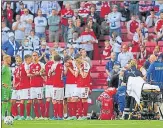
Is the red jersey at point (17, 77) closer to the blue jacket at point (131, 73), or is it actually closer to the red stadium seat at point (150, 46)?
the blue jacket at point (131, 73)

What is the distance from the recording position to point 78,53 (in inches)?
717

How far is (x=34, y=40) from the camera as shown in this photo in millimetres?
19531

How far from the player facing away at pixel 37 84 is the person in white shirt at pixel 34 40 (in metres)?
1.96


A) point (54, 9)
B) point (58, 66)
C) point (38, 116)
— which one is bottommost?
point (38, 116)

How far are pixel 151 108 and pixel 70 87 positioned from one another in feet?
6.89

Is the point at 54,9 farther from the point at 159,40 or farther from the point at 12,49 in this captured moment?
the point at 159,40

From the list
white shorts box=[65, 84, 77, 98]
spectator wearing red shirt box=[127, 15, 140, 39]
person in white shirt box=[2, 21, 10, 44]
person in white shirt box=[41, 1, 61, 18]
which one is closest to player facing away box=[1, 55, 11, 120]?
white shorts box=[65, 84, 77, 98]

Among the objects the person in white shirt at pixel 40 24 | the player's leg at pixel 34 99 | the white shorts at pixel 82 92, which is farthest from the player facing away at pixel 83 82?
the person in white shirt at pixel 40 24

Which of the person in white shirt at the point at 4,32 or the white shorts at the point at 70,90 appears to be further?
the person in white shirt at the point at 4,32

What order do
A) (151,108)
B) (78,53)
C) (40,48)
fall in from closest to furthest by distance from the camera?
1. (151,108)
2. (78,53)
3. (40,48)

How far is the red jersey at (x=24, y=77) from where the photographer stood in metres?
17.2

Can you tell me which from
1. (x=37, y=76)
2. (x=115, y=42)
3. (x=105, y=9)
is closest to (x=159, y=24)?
(x=115, y=42)

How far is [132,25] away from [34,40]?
2.95 metres

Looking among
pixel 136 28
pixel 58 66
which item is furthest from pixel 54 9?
pixel 58 66
